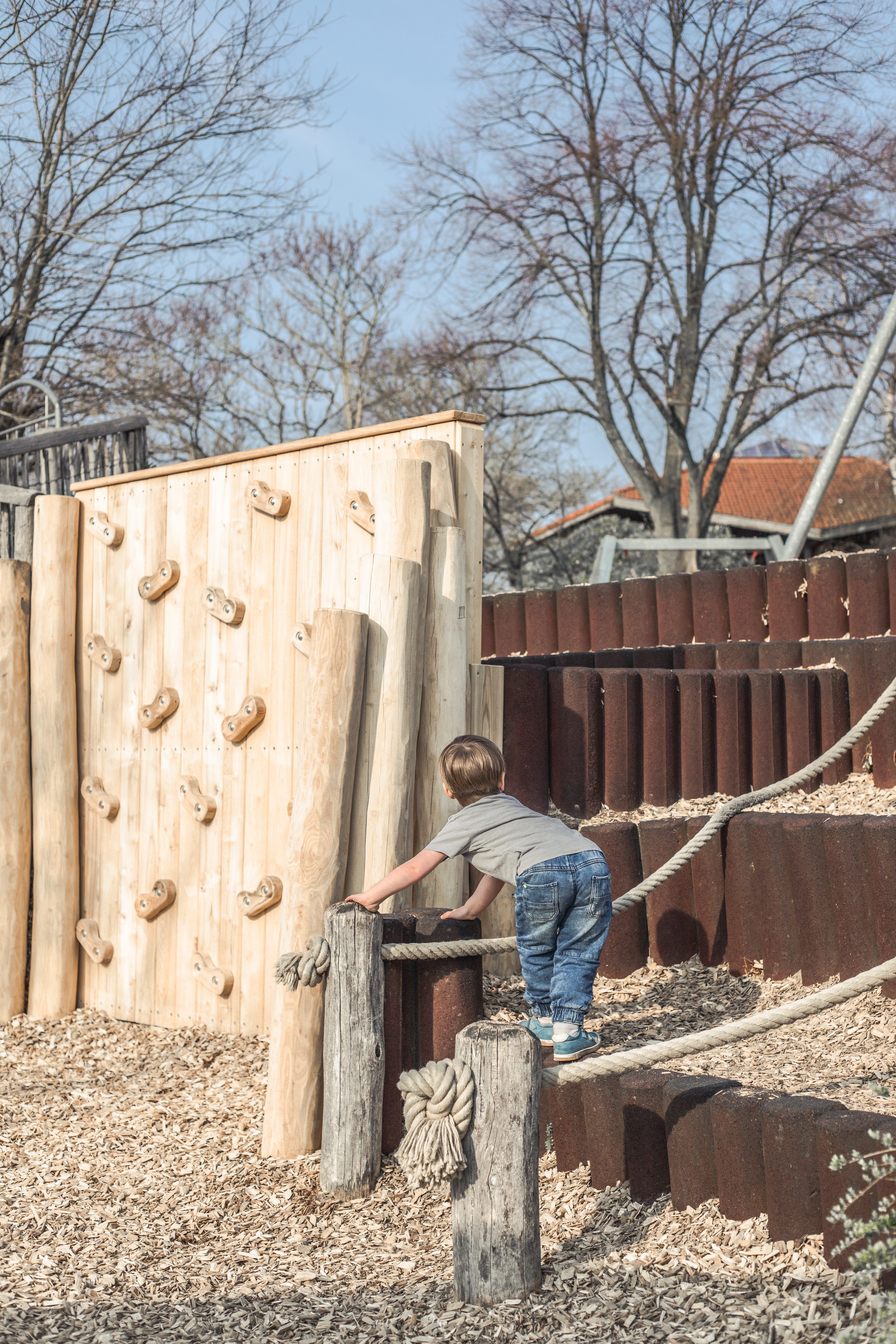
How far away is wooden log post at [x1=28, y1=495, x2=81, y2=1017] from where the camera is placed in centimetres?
532

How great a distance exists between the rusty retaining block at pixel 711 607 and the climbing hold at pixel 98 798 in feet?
13.2

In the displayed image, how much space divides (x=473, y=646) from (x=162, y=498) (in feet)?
5.54

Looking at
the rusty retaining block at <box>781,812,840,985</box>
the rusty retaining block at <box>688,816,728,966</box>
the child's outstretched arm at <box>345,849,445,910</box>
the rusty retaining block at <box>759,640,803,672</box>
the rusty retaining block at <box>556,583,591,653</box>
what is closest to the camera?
the child's outstretched arm at <box>345,849,445,910</box>

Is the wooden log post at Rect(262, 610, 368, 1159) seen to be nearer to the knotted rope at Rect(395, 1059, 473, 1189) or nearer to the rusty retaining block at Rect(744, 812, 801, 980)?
Answer: the knotted rope at Rect(395, 1059, 473, 1189)

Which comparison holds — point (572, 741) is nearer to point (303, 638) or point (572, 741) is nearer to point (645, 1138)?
point (303, 638)

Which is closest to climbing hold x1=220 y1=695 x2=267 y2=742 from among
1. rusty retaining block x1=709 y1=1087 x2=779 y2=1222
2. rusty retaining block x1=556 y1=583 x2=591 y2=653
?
rusty retaining block x1=709 y1=1087 x2=779 y2=1222

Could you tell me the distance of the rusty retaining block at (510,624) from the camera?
8.89m

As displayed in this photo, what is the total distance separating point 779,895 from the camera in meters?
4.34

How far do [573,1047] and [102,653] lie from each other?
288 cm

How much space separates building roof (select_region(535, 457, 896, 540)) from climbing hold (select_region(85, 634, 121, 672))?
16.8 m

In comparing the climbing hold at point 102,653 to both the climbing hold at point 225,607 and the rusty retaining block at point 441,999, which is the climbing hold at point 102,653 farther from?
the rusty retaining block at point 441,999

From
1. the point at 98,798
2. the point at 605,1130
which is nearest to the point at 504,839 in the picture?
the point at 605,1130

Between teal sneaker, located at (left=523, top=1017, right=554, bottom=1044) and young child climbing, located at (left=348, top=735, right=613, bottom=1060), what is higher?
young child climbing, located at (left=348, top=735, right=613, bottom=1060)

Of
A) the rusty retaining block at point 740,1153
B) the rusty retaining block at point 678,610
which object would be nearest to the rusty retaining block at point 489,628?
the rusty retaining block at point 678,610
